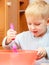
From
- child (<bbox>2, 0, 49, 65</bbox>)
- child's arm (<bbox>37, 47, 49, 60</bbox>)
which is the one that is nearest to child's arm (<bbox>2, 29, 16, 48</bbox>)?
child (<bbox>2, 0, 49, 65</bbox>)

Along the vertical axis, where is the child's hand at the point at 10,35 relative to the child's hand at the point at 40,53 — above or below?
above

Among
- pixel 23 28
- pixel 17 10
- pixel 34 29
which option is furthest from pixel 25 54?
pixel 23 28

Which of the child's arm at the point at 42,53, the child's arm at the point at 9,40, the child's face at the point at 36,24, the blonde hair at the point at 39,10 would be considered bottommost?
the child's arm at the point at 42,53

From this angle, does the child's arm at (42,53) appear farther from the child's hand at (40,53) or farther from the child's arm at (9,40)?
the child's arm at (9,40)

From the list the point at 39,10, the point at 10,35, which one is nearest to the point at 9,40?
the point at 10,35

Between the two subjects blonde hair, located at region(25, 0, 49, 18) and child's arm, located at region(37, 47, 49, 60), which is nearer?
child's arm, located at region(37, 47, 49, 60)

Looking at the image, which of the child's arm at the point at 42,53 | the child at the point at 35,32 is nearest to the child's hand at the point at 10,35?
the child at the point at 35,32

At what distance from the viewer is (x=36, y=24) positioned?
75 cm

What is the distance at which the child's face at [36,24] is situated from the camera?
741 mm

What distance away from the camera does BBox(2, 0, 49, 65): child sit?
2.45 ft

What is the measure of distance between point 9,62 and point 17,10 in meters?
2.33

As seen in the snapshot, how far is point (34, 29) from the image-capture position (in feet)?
2.46

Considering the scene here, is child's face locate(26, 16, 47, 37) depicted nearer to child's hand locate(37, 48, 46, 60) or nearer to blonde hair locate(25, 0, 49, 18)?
blonde hair locate(25, 0, 49, 18)

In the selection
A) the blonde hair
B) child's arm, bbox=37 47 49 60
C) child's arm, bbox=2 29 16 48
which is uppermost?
the blonde hair
